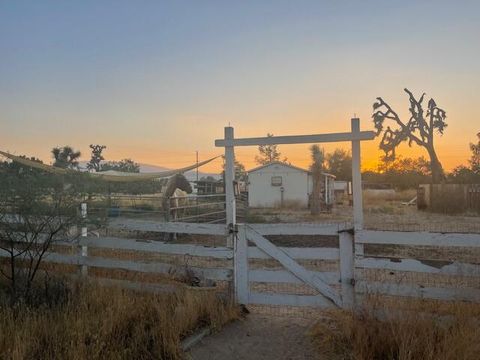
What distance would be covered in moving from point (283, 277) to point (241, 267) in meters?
0.54

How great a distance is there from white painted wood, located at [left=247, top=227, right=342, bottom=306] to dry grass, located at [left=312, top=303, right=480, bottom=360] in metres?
0.39

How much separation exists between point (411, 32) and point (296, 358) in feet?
27.6

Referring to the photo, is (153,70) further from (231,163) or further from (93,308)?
(93,308)

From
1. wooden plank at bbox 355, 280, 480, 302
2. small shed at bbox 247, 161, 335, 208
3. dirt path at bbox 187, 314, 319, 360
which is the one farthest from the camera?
small shed at bbox 247, 161, 335, 208

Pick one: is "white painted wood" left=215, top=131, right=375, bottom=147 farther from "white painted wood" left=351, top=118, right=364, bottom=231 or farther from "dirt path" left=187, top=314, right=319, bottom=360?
"dirt path" left=187, top=314, right=319, bottom=360

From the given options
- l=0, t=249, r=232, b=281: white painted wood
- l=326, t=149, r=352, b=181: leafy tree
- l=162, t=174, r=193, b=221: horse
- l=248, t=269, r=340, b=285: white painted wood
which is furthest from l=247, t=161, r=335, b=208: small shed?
l=248, t=269, r=340, b=285: white painted wood

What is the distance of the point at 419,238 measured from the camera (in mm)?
4594

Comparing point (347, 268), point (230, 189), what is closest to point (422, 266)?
point (347, 268)

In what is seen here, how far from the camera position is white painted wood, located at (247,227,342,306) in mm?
4967

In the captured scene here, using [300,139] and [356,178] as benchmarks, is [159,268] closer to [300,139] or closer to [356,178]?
[300,139]

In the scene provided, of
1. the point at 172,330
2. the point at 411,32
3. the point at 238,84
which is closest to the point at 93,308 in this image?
the point at 172,330

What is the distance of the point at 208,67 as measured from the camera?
1145 cm

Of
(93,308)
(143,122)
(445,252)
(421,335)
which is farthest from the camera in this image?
(143,122)

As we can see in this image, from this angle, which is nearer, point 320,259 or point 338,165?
point 320,259
